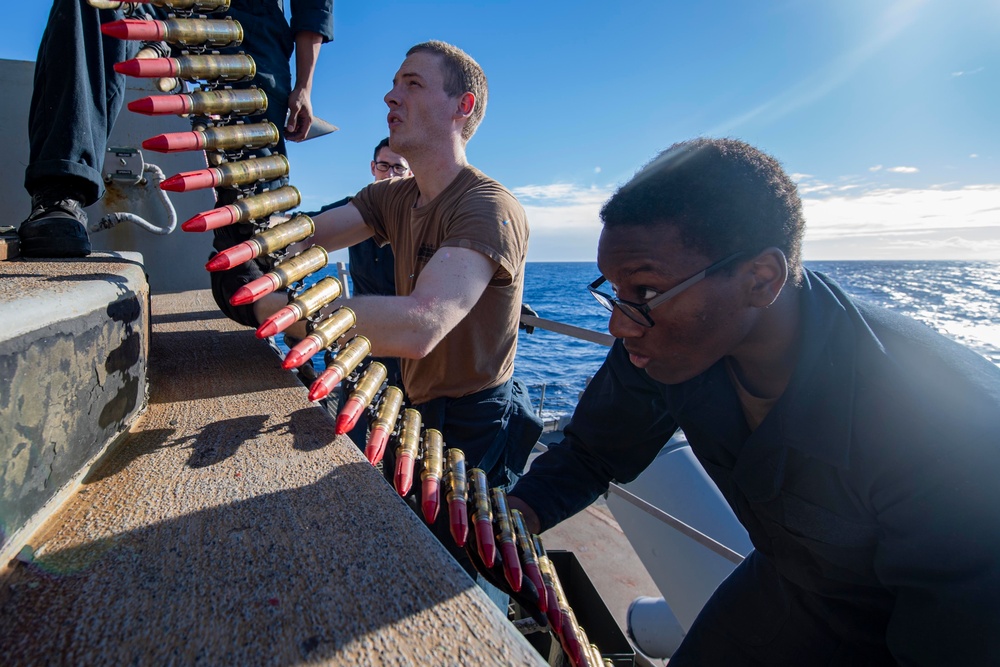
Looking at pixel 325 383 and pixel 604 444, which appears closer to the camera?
pixel 325 383

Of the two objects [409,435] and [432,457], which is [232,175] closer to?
[409,435]

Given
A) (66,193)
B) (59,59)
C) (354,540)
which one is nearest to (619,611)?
(354,540)

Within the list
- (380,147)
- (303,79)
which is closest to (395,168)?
(380,147)

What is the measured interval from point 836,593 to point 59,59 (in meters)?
3.55

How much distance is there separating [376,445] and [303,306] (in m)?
0.53

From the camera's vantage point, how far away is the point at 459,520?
65.3 inches

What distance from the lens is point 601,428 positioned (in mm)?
2285

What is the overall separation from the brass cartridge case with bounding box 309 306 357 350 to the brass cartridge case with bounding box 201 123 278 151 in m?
0.72

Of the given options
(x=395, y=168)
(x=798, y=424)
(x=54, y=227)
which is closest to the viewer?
(x=798, y=424)

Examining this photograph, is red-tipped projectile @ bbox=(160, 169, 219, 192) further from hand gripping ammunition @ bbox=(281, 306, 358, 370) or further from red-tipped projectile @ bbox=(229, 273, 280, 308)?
hand gripping ammunition @ bbox=(281, 306, 358, 370)

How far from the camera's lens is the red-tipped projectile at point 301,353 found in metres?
1.66

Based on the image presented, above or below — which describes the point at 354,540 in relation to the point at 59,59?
below

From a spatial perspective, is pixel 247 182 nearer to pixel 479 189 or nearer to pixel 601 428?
pixel 479 189

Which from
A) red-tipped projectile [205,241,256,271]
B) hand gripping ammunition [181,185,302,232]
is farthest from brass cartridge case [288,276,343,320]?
hand gripping ammunition [181,185,302,232]
